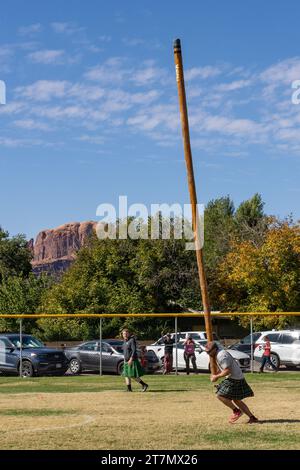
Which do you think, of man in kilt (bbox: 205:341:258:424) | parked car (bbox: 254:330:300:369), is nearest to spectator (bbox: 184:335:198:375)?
parked car (bbox: 254:330:300:369)

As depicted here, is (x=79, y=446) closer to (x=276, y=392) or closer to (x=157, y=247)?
(x=276, y=392)

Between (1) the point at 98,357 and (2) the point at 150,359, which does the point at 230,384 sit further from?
(2) the point at 150,359

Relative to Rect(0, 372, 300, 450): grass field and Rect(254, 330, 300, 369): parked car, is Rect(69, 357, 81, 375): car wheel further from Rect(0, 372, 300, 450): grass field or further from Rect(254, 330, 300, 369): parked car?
Rect(254, 330, 300, 369): parked car

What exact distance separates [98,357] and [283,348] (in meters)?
6.98

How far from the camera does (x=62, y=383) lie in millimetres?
26344

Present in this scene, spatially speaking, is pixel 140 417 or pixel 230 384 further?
pixel 140 417

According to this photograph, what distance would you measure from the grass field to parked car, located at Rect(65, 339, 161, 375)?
4.54m

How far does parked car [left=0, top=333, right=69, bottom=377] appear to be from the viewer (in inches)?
1164

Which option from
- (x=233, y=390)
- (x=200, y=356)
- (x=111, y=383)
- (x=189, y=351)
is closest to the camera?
(x=233, y=390)

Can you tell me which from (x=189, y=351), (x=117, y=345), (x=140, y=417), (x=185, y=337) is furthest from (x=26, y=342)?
(x=140, y=417)

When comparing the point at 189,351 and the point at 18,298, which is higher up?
the point at 18,298

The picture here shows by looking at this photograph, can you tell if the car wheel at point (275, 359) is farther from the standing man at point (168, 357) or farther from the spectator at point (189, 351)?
the standing man at point (168, 357)

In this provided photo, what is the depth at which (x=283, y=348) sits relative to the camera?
3161 centimetres
